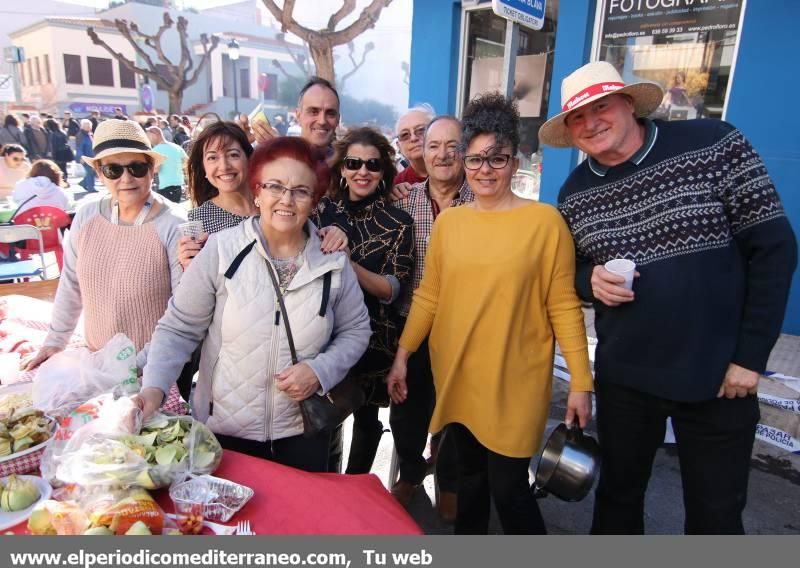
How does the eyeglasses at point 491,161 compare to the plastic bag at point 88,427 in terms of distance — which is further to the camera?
the eyeglasses at point 491,161

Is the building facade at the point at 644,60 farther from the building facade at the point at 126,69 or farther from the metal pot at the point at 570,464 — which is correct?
the building facade at the point at 126,69

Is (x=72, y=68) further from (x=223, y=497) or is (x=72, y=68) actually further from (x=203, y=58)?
(x=223, y=497)

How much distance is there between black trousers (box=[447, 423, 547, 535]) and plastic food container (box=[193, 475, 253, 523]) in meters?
1.07

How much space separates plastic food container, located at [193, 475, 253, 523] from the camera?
4.60ft

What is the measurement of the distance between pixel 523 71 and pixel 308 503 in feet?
21.3

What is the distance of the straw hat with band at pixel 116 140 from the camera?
2.35 m

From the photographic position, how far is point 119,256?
237 cm

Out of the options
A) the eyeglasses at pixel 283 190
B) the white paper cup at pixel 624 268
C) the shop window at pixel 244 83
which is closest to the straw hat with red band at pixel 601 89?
the white paper cup at pixel 624 268

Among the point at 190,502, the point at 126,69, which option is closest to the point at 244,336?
the point at 190,502

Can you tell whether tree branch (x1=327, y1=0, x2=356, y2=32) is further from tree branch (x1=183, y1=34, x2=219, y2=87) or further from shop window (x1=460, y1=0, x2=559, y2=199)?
tree branch (x1=183, y1=34, x2=219, y2=87)

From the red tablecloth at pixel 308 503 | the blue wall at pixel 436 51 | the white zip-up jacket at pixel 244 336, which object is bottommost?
the red tablecloth at pixel 308 503

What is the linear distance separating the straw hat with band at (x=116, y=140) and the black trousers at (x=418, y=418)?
1.68 m

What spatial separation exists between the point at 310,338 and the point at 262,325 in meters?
0.18

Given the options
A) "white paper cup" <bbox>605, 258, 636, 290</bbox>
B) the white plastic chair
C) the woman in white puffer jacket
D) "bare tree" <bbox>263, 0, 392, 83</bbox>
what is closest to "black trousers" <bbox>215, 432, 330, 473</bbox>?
the woman in white puffer jacket
